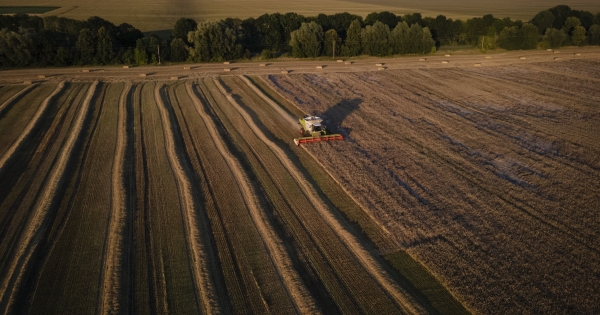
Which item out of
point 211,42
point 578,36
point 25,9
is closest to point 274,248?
point 211,42

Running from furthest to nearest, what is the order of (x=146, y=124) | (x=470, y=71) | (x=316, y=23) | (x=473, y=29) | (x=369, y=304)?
(x=473, y=29) → (x=316, y=23) → (x=470, y=71) → (x=146, y=124) → (x=369, y=304)

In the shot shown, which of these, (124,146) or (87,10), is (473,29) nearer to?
(124,146)

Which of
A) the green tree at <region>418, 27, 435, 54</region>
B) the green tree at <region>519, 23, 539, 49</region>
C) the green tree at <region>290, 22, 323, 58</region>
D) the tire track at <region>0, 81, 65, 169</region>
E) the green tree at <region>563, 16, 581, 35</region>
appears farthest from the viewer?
the green tree at <region>563, 16, 581, 35</region>

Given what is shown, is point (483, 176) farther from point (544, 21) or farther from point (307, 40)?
point (544, 21)

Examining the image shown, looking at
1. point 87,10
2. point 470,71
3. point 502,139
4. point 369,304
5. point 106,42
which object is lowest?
point 369,304

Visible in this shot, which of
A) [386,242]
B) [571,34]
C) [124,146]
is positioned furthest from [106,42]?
[571,34]

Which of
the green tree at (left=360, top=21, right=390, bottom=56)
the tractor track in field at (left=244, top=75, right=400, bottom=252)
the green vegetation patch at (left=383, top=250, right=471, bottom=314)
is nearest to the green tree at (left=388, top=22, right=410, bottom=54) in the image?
the green tree at (left=360, top=21, right=390, bottom=56)

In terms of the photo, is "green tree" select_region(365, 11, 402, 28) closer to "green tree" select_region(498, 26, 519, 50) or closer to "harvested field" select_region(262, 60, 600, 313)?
"green tree" select_region(498, 26, 519, 50)
